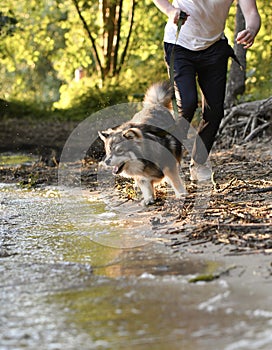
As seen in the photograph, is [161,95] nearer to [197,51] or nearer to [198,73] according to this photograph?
[198,73]

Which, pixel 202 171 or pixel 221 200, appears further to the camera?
pixel 202 171

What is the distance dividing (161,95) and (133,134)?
32.6 inches

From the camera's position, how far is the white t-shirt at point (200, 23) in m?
5.97

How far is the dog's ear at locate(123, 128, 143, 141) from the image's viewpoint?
5.83 metres

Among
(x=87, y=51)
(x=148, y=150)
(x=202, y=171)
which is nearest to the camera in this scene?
(x=148, y=150)

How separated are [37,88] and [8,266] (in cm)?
3376

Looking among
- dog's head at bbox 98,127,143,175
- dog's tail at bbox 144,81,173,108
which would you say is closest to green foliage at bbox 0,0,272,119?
dog's tail at bbox 144,81,173,108

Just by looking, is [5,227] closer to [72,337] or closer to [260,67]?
[72,337]

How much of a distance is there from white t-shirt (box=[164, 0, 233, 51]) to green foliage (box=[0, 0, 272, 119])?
20.7 feet

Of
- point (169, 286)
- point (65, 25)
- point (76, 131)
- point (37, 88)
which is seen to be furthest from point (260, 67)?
point (37, 88)

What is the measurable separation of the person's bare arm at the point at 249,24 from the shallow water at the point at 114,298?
5.74ft

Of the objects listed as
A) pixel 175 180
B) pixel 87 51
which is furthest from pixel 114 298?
pixel 87 51

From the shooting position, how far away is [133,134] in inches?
230

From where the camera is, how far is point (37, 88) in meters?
37.1
